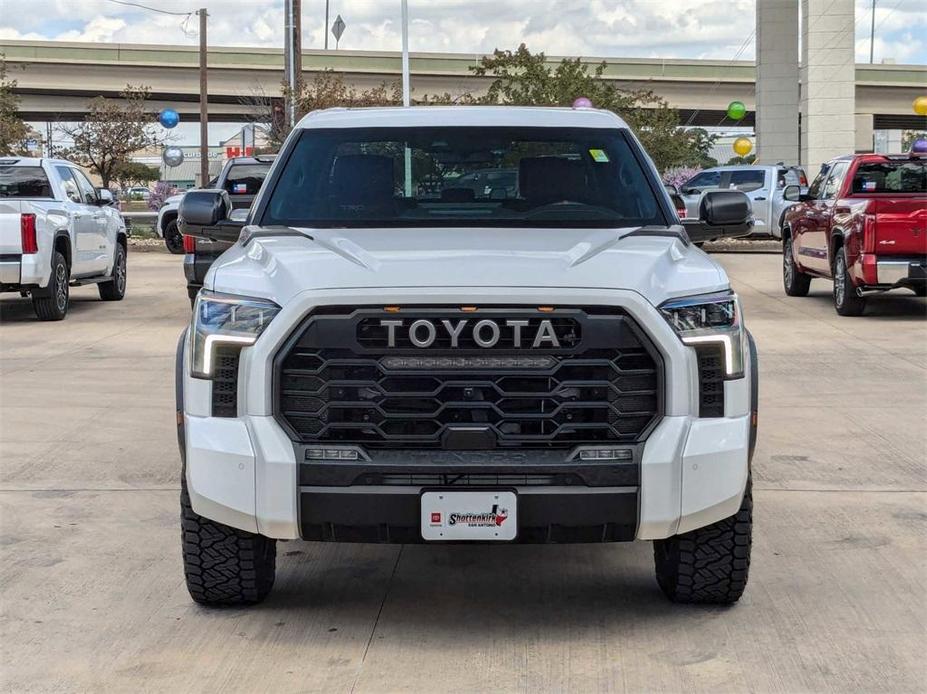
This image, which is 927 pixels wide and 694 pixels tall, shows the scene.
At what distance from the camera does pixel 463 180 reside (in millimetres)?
6551

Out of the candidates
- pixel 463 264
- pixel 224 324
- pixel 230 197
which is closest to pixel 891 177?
pixel 230 197

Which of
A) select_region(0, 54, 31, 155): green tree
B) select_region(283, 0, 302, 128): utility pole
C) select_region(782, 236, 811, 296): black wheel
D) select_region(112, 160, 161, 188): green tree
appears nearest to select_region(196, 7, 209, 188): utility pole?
select_region(0, 54, 31, 155): green tree

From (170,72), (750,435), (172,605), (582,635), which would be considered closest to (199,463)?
(172,605)

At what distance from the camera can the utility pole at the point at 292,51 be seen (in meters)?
36.2

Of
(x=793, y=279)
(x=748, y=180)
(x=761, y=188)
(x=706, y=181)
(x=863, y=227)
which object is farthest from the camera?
(x=706, y=181)

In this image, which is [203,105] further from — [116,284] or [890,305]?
[890,305]

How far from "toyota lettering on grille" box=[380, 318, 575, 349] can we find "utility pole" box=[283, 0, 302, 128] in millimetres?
31915

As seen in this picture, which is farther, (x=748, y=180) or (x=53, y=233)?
(x=748, y=180)

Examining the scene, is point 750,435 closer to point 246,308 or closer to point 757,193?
point 246,308

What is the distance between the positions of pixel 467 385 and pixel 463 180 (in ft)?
6.33

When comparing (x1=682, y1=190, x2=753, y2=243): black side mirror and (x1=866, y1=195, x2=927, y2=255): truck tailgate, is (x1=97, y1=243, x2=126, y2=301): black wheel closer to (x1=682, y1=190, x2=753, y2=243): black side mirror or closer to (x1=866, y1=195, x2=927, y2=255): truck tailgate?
(x1=866, y1=195, x2=927, y2=255): truck tailgate

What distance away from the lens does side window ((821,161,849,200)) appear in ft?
54.5

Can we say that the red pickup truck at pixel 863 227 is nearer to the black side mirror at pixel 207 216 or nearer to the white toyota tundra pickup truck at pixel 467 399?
the black side mirror at pixel 207 216

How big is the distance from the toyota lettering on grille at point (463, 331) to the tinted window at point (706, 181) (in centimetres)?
2609
